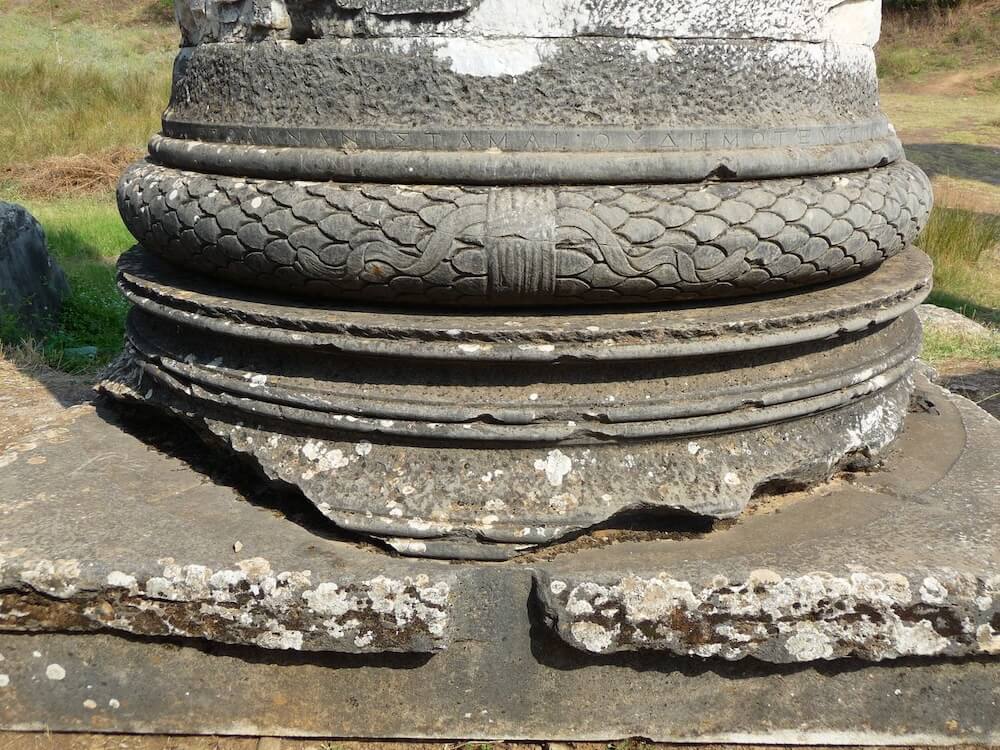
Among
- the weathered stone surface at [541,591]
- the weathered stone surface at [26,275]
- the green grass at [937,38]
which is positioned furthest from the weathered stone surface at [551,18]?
the green grass at [937,38]

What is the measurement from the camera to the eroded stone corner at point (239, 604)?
171 cm

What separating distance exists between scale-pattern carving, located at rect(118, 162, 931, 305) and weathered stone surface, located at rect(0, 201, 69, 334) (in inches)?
116

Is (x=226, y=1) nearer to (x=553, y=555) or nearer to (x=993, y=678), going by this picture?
(x=553, y=555)

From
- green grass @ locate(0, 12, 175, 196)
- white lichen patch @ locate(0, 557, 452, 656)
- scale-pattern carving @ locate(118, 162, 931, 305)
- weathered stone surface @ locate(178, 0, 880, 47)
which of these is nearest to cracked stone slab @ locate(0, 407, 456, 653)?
white lichen patch @ locate(0, 557, 452, 656)

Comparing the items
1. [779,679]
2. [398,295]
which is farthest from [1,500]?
[779,679]

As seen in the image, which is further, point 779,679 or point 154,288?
point 154,288

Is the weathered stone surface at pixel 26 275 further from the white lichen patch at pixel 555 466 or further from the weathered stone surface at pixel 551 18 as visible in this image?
the white lichen patch at pixel 555 466

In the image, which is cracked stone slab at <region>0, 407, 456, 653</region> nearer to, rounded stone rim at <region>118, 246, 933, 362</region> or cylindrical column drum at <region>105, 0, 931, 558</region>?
cylindrical column drum at <region>105, 0, 931, 558</region>

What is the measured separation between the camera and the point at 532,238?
1.75m

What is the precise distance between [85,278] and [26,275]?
0.81 metres

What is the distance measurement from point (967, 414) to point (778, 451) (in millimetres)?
911

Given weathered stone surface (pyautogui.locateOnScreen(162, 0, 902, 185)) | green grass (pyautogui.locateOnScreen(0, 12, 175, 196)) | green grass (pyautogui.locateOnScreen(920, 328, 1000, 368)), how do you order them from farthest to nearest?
1. green grass (pyautogui.locateOnScreen(0, 12, 175, 196))
2. green grass (pyautogui.locateOnScreen(920, 328, 1000, 368))
3. weathered stone surface (pyautogui.locateOnScreen(162, 0, 902, 185))

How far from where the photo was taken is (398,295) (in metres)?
1.84

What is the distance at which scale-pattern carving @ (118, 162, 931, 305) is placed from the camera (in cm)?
176
